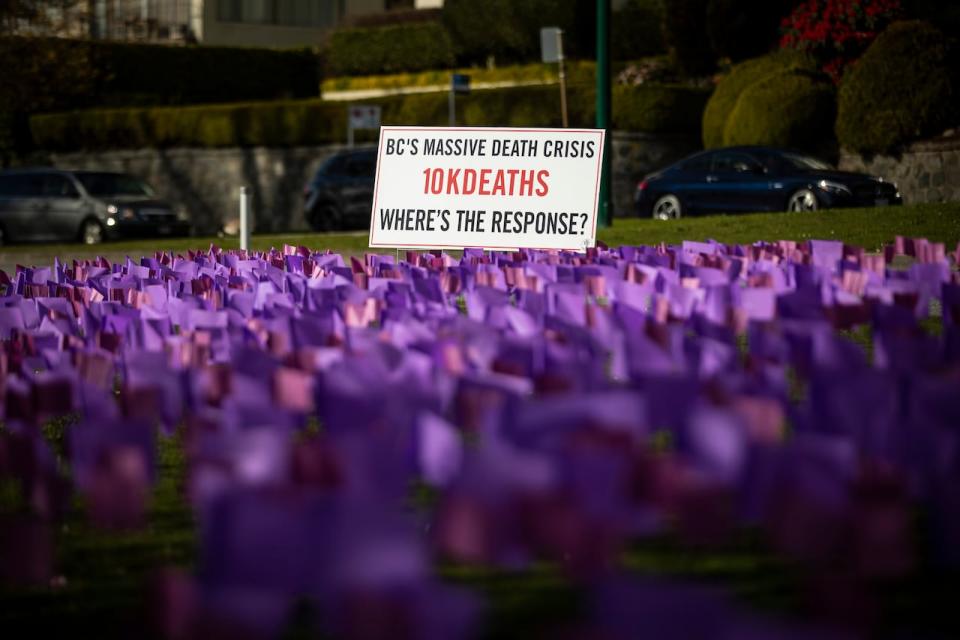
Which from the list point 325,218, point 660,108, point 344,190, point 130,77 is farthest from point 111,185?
point 130,77

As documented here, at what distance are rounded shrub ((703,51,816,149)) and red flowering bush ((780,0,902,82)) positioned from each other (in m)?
0.29

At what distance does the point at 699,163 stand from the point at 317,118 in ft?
43.9

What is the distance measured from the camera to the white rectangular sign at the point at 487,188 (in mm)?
10852

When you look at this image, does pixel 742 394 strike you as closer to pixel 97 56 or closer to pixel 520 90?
pixel 520 90

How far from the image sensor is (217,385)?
449 centimetres

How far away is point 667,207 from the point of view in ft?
88.0

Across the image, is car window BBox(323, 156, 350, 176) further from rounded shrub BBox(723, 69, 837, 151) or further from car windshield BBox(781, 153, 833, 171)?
car windshield BBox(781, 153, 833, 171)

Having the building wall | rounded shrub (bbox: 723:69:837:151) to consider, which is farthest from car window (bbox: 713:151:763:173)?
the building wall

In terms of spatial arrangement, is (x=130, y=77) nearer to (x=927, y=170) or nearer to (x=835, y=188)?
(x=927, y=170)

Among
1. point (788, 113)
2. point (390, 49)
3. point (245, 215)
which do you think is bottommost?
point (245, 215)

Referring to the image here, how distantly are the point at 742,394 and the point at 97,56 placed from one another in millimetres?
39847

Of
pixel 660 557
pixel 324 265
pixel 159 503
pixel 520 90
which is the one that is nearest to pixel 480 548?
pixel 660 557

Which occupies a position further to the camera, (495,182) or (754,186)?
(754,186)

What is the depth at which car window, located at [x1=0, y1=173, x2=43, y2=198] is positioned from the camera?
30.0 m
